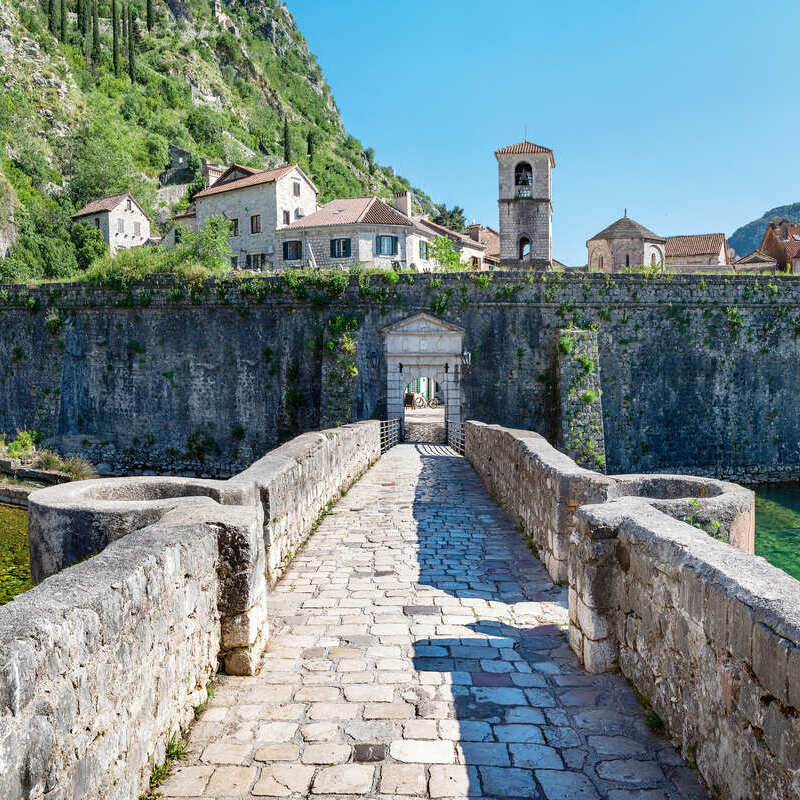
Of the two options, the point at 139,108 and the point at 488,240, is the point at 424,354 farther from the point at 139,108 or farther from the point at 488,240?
the point at 139,108

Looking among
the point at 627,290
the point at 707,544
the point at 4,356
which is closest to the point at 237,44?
the point at 4,356

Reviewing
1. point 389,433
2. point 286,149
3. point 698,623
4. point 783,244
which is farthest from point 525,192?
point 286,149

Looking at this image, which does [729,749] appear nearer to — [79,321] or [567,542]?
[567,542]

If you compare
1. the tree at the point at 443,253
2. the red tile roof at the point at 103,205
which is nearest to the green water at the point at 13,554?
the tree at the point at 443,253

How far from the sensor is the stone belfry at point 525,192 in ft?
123

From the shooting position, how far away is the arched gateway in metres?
21.7

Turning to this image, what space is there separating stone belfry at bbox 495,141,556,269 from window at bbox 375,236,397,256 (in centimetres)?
596

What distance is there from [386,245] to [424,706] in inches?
1413

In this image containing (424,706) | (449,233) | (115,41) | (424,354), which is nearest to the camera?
(424,706)

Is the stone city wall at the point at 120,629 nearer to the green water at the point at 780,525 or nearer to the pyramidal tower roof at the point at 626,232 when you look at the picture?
the green water at the point at 780,525

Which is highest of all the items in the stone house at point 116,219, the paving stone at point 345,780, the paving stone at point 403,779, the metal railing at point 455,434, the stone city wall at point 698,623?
the stone house at point 116,219

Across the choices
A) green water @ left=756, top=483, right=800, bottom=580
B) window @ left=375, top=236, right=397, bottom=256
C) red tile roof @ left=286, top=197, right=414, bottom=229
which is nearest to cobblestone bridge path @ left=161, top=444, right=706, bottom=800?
green water @ left=756, top=483, right=800, bottom=580

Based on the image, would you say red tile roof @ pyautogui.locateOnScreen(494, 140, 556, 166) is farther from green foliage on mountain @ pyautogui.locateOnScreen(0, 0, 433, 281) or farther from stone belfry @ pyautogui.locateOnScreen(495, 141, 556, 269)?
green foliage on mountain @ pyautogui.locateOnScreen(0, 0, 433, 281)

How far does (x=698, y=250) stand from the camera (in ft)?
155
